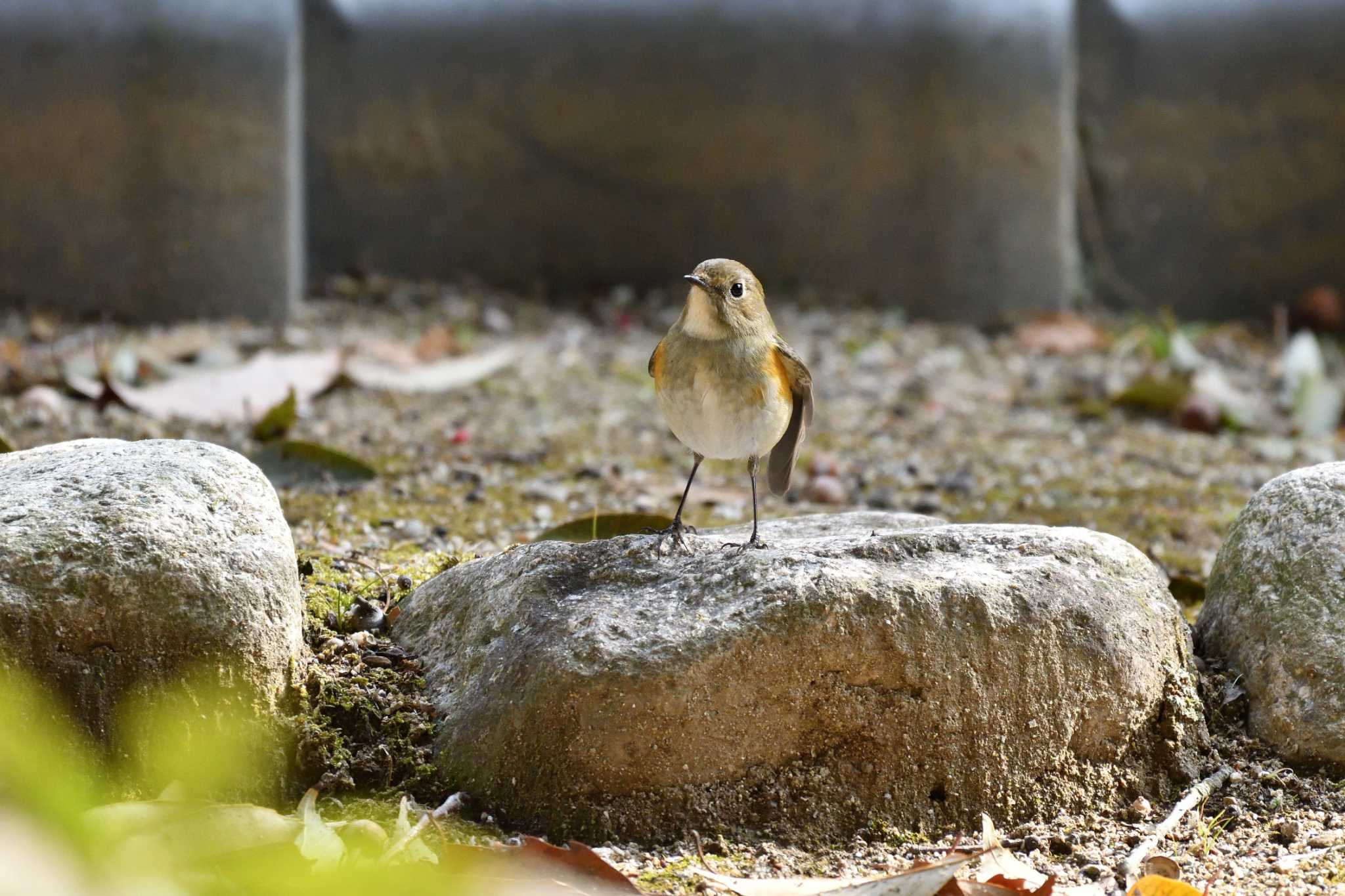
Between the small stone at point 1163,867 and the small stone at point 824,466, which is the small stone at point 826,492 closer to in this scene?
the small stone at point 824,466

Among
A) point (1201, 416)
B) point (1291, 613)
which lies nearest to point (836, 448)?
point (1201, 416)

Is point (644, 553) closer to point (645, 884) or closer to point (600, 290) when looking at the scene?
point (645, 884)

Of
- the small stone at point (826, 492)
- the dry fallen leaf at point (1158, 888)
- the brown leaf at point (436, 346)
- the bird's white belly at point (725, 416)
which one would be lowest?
the dry fallen leaf at point (1158, 888)

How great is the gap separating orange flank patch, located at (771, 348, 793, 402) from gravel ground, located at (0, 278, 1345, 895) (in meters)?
0.82

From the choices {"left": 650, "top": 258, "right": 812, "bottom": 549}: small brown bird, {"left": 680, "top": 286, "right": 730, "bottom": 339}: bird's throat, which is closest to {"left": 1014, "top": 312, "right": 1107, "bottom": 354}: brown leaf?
{"left": 650, "top": 258, "right": 812, "bottom": 549}: small brown bird

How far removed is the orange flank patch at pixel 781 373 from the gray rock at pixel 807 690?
38 cm

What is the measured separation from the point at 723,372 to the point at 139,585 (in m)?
1.06

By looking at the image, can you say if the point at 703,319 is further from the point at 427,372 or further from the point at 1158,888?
the point at 427,372

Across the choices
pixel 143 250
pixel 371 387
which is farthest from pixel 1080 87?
pixel 143 250

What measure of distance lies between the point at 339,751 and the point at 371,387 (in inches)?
127

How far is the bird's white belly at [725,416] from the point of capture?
2.55 metres

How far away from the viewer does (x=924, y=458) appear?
4.83 metres

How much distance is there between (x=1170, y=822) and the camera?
2199mm

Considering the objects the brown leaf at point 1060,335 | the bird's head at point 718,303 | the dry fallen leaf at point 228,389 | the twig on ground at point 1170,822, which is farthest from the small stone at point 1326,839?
the brown leaf at point 1060,335
